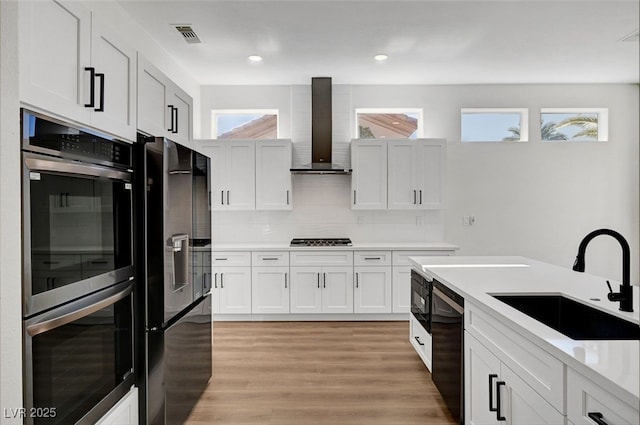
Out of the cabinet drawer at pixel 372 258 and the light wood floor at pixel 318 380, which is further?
the cabinet drawer at pixel 372 258

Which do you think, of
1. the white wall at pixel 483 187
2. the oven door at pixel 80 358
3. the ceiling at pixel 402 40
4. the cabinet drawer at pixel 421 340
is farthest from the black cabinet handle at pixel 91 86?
the white wall at pixel 483 187

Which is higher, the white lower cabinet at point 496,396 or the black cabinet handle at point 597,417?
the black cabinet handle at point 597,417

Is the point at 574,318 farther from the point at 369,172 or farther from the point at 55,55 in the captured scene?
the point at 369,172

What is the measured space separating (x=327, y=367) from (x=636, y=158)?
4.77 metres

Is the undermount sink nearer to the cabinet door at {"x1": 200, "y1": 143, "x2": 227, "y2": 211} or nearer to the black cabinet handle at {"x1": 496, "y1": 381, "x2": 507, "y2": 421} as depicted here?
the black cabinet handle at {"x1": 496, "y1": 381, "x2": 507, "y2": 421}

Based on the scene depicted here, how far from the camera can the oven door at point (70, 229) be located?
48.3 inches

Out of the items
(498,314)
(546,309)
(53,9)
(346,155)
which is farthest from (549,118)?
A: (53,9)

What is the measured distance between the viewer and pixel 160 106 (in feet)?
7.72

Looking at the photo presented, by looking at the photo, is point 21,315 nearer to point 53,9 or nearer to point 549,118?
point 53,9

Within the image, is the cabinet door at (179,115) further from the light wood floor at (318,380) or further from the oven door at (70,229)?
the light wood floor at (318,380)

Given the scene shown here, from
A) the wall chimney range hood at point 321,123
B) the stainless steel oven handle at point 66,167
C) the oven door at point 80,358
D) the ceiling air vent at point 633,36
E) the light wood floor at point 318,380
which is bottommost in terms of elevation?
the light wood floor at point 318,380

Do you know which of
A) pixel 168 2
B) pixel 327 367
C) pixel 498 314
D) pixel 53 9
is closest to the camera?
pixel 53 9

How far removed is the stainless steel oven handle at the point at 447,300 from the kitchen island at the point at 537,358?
68 millimetres

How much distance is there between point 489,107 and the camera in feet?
16.5
